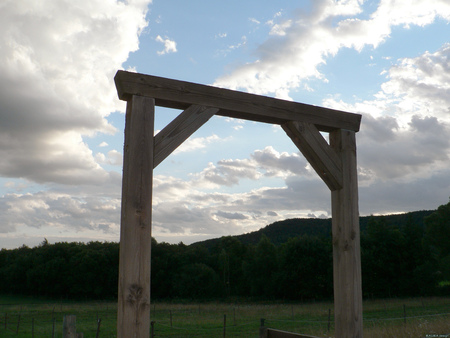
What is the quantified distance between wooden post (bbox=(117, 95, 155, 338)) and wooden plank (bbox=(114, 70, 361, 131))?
0.10 metres

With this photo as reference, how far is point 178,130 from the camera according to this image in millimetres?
2955

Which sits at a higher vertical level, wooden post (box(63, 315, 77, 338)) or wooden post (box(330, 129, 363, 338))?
wooden post (box(330, 129, 363, 338))

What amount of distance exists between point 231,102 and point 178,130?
0.56 meters

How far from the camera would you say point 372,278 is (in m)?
34.0

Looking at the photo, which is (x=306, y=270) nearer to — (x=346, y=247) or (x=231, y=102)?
(x=346, y=247)

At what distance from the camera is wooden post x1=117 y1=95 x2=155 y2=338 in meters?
2.62

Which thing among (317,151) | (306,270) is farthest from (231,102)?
(306,270)

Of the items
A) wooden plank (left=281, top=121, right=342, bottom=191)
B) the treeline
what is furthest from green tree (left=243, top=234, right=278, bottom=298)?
wooden plank (left=281, top=121, right=342, bottom=191)

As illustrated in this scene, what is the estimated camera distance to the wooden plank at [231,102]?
2.90m

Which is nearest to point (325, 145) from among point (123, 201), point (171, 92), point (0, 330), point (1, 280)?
point (171, 92)

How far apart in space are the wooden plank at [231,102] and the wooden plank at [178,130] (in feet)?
0.27

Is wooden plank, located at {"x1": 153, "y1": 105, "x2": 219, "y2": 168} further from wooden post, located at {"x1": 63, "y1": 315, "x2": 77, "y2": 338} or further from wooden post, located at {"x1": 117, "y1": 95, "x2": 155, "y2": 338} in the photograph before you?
wooden post, located at {"x1": 63, "y1": 315, "x2": 77, "y2": 338}

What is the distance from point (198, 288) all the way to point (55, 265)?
13.7 metres

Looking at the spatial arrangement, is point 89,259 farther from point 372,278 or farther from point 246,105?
point 246,105
